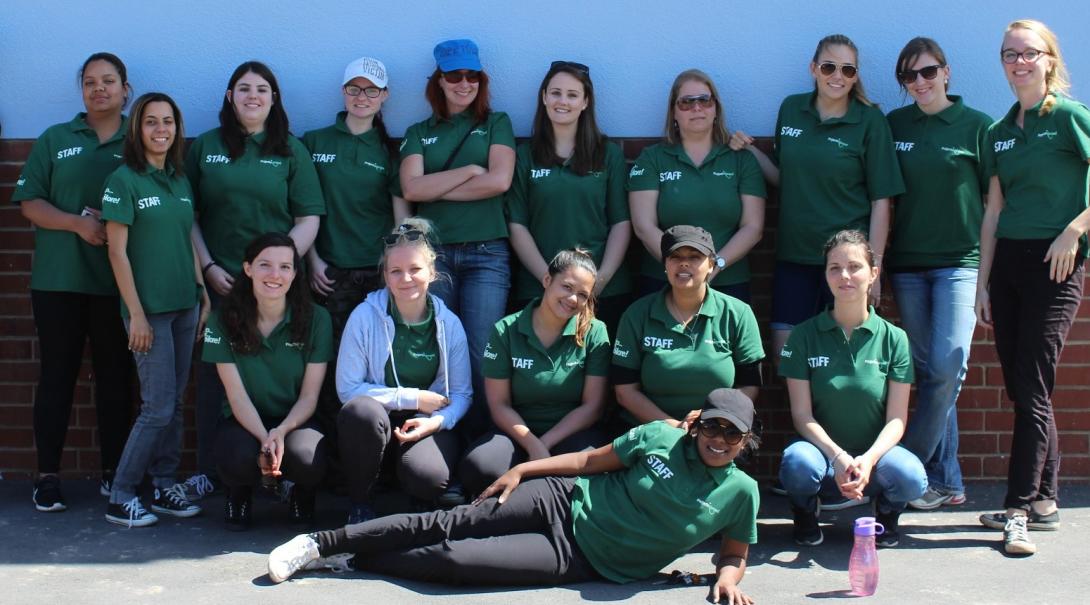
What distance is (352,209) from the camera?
19.5ft

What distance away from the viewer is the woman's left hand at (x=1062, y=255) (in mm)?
5066

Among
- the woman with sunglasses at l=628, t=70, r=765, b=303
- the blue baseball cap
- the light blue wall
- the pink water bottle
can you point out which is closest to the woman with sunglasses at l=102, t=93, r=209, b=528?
the light blue wall

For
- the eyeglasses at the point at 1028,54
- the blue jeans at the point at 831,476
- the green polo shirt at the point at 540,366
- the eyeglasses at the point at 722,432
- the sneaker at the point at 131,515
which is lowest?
the sneaker at the point at 131,515

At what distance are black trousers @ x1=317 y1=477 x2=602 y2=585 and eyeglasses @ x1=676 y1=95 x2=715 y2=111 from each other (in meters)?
2.07

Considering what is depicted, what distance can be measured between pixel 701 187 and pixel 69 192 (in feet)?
9.81

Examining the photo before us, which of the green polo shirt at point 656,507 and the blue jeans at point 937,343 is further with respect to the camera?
the blue jeans at point 937,343

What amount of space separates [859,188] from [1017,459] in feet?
4.64

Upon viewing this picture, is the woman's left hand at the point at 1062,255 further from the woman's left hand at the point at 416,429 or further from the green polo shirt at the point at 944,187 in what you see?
the woman's left hand at the point at 416,429

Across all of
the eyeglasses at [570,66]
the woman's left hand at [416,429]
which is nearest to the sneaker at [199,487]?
the woman's left hand at [416,429]

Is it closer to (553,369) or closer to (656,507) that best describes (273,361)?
(553,369)

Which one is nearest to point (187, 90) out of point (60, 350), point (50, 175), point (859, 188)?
point (50, 175)

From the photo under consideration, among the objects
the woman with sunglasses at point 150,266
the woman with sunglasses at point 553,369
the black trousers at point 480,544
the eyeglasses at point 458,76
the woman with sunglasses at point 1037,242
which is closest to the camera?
the black trousers at point 480,544

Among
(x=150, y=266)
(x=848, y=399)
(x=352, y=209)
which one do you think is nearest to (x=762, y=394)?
(x=848, y=399)

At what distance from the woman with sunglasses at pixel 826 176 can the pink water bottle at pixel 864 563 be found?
4.59ft
